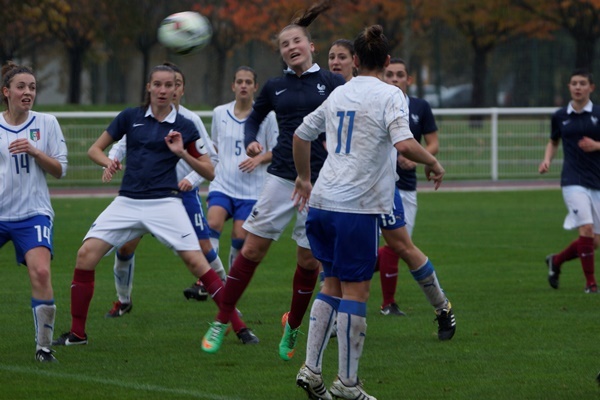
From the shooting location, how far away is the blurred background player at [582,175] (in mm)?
10867

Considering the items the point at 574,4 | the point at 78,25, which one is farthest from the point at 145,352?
the point at 574,4

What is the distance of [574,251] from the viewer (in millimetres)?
11078

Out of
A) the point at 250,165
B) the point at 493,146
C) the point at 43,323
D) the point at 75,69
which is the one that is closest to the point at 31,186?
the point at 43,323

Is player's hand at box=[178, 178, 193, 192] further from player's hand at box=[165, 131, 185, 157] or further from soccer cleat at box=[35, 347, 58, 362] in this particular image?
soccer cleat at box=[35, 347, 58, 362]

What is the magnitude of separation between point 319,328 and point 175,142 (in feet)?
6.91

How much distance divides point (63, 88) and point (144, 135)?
122 feet

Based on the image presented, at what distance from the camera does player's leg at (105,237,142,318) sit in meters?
9.39

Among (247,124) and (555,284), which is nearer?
(247,124)

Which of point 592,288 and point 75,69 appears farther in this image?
point 75,69

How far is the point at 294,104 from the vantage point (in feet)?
25.4

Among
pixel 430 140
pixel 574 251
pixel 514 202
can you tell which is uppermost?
pixel 430 140

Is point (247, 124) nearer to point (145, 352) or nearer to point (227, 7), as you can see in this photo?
point (145, 352)

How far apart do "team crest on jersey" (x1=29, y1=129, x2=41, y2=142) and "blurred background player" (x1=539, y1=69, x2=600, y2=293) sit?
531 centimetres

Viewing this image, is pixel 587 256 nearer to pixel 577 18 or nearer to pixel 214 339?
pixel 214 339
